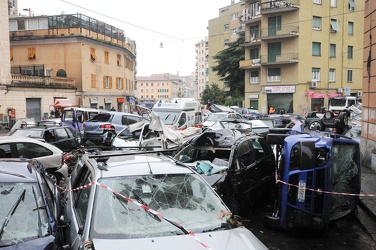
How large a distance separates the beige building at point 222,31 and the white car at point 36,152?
194 ft

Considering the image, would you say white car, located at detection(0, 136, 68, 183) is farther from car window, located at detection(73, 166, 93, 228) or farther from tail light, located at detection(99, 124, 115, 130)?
tail light, located at detection(99, 124, 115, 130)

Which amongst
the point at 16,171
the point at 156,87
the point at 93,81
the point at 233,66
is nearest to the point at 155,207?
the point at 16,171

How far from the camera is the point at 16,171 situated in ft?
15.1

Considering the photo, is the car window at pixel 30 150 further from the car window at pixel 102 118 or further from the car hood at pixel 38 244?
the car window at pixel 102 118

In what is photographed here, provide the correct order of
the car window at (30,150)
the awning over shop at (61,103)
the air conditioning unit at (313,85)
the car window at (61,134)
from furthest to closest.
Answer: the air conditioning unit at (313,85) → the awning over shop at (61,103) → the car window at (61,134) → the car window at (30,150)

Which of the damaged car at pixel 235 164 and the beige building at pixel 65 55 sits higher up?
the beige building at pixel 65 55

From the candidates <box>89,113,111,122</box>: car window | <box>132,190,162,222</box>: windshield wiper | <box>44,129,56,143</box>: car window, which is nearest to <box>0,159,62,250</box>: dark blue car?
<box>132,190,162,222</box>: windshield wiper

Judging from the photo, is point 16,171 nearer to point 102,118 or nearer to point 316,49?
point 102,118

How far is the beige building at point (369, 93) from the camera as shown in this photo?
419 inches

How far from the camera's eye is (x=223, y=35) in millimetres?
69125

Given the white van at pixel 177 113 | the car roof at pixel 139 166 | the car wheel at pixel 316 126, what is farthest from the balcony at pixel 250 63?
the car roof at pixel 139 166

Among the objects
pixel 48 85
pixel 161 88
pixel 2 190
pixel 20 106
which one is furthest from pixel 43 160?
pixel 161 88

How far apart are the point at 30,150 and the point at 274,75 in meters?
37.8

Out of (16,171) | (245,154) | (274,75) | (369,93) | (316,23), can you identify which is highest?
(316,23)
